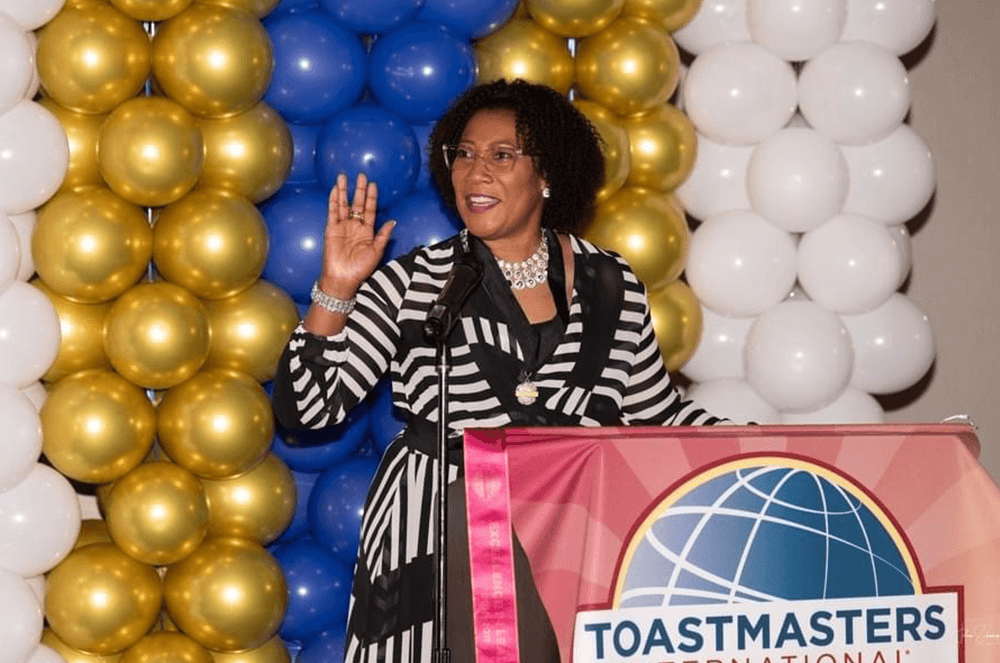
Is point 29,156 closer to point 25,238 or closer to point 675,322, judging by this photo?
point 25,238

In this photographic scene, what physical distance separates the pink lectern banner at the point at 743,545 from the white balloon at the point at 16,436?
5.14ft

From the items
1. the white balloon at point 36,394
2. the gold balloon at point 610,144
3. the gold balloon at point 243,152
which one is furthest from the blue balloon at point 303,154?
the white balloon at point 36,394

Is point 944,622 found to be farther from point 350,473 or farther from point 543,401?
point 350,473

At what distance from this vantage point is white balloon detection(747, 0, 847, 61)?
159 inches

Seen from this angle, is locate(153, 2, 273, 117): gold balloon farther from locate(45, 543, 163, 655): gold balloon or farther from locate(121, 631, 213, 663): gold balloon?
locate(121, 631, 213, 663): gold balloon

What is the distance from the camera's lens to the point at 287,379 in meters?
2.78

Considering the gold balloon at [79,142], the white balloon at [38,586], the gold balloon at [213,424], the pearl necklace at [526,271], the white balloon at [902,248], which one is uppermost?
the white balloon at [902,248]

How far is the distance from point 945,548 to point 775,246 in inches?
71.1

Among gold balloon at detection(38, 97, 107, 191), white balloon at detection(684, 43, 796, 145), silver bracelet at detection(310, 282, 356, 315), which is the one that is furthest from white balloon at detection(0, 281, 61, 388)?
white balloon at detection(684, 43, 796, 145)

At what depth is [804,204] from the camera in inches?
159

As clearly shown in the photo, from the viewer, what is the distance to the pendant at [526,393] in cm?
286

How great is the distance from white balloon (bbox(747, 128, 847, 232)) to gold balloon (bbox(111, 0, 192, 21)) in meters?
1.64

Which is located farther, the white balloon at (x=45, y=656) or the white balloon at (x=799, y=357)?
the white balloon at (x=799, y=357)

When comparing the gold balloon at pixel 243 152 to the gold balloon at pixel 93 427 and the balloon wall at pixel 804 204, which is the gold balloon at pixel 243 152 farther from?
the balloon wall at pixel 804 204
